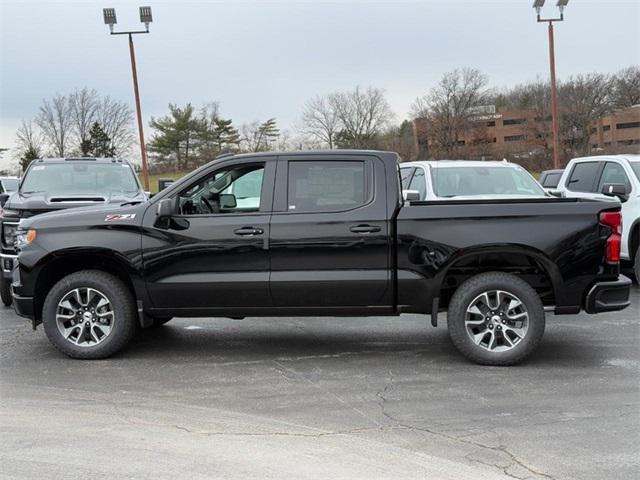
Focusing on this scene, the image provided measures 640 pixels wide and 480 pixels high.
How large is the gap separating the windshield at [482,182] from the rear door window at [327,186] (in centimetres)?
435

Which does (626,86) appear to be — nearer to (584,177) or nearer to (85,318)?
(584,177)

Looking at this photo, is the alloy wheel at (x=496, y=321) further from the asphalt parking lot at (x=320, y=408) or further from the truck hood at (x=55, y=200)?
the truck hood at (x=55, y=200)

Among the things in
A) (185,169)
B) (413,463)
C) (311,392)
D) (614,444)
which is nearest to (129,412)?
(311,392)

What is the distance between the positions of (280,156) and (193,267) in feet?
4.34

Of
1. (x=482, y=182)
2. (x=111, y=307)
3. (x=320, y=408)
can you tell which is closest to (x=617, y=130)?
(x=482, y=182)

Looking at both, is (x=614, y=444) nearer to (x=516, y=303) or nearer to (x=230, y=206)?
(x=516, y=303)

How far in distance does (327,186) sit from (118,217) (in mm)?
1982

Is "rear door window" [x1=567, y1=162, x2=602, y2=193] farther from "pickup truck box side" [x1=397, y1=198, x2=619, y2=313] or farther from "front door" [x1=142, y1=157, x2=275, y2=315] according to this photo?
"front door" [x1=142, y1=157, x2=275, y2=315]

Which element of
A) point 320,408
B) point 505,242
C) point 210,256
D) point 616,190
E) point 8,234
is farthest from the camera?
point 616,190

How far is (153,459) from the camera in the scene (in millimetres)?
3914

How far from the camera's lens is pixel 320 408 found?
4.86m

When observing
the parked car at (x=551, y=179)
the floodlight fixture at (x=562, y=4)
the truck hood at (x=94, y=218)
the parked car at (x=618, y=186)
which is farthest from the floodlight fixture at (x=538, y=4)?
the truck hood at (x=94, y=218)

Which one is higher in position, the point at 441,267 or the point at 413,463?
the point at 441,267

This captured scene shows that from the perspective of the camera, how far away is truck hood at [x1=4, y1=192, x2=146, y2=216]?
841 cm
